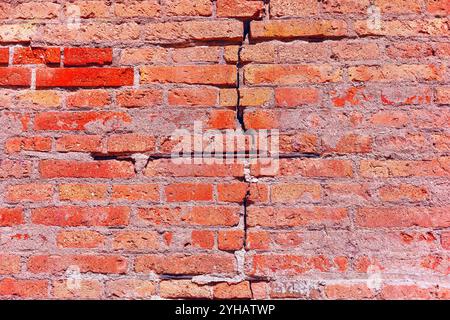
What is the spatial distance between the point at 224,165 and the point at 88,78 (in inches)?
22.1

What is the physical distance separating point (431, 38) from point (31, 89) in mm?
1386

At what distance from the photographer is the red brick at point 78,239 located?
1.71 metres

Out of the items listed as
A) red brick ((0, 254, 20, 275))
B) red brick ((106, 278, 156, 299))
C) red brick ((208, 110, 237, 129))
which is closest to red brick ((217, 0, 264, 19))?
red brick ((208, 110, 237, 129))

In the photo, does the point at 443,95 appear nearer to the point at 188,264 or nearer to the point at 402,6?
the point at 402,6

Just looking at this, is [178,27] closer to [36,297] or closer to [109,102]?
[109,102]

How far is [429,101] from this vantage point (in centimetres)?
172

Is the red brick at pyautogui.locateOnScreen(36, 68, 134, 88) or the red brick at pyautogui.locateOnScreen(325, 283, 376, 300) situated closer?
the red brick at pyautogui.locateOnScreen(325, 283, 376, 300)

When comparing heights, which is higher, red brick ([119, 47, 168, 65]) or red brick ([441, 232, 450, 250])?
red brick ([119, 47, 168, 65])

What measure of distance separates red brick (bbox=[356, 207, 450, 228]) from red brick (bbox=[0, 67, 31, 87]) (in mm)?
1224

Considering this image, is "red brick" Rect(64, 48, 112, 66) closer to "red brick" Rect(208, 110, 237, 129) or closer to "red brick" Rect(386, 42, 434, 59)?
"red brick" Rect(208, 110, 237, 129)

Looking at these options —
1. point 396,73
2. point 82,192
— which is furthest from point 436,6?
point 82,192

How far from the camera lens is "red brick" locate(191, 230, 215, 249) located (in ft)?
5.58

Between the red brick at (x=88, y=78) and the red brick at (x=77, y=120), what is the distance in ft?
0.33

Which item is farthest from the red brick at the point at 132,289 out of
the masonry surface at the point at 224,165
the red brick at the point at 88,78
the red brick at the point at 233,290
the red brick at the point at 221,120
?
the red brick at the point at 88,78
